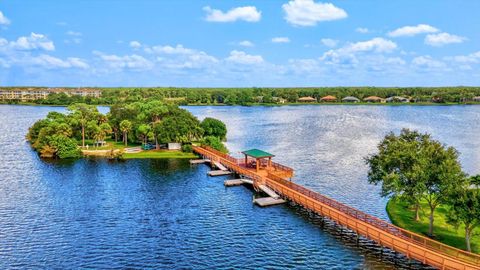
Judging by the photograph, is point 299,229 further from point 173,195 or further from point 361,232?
point 173,195

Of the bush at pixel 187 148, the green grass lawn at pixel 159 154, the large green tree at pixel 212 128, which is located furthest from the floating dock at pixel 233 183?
the large green tree at pixel 212 128

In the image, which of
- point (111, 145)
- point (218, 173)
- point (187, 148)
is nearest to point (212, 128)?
point (187, 148)

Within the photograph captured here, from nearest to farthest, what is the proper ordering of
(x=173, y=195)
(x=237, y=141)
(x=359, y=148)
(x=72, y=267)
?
(x=72, y=267)
(x=173, y=195)
(x=359, y=148)
(x=237, y=141)

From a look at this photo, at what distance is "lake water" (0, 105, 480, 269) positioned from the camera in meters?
39.1

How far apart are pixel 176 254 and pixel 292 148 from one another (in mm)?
61278

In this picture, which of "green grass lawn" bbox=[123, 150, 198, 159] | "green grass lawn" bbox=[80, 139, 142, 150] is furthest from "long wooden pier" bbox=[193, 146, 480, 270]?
"green grass lawn" bbox=[80, 139, 142, 150]

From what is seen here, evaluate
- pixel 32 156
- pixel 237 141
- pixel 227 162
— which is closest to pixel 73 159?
pixel 32 156

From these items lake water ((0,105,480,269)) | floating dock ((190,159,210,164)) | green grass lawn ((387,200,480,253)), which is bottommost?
lake water ((0,105,480,269))

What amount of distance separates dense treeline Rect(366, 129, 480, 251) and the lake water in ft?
21.1

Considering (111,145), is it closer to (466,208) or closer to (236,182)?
(236,182)

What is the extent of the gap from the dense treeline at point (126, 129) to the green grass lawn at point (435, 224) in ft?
156

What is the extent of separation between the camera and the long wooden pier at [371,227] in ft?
112

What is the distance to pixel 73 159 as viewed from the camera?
85875 millimetres

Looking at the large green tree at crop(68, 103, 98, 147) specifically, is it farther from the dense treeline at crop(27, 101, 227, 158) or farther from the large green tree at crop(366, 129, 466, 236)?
the large green tree at crop(366, 129, 466, 236)
